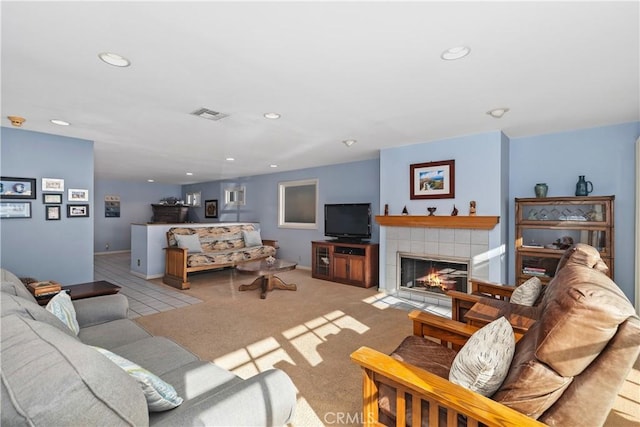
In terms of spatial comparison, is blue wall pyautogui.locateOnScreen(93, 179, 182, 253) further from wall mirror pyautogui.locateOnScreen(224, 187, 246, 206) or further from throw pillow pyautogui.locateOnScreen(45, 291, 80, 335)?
throw pillow pyautogui.locateOnScreen(45, 291, 80, 335)

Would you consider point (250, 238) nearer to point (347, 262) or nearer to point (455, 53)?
point (347, 262)

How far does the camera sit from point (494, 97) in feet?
8.67

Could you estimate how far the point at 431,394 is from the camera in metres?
1.18

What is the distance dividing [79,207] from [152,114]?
192 centimetres

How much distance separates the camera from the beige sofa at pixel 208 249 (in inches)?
204

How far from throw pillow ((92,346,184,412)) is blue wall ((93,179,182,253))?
942 cm

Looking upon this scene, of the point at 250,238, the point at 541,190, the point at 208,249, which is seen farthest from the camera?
the point at 250,238

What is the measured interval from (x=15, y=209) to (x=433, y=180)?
521 cm

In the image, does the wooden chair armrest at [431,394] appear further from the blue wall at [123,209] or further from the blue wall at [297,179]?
the blue wall at [123,209]

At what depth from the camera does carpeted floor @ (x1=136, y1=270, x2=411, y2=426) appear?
6.93 feet

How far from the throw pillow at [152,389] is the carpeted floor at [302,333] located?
38.3 inches

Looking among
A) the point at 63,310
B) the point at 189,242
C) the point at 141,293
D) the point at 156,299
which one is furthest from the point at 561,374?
the point at 189,242

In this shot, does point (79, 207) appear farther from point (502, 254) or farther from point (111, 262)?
point (502, 254)

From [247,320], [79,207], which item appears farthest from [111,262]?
[247,320]
